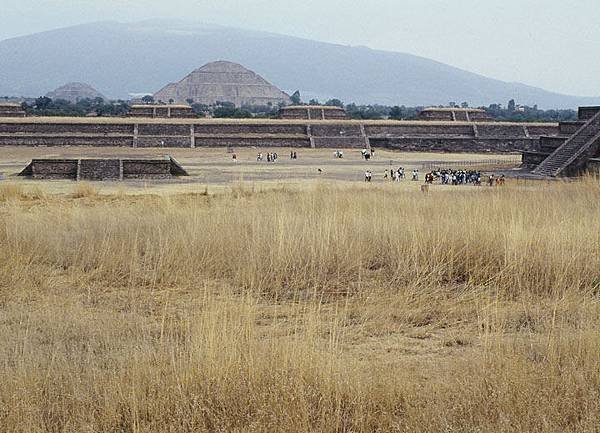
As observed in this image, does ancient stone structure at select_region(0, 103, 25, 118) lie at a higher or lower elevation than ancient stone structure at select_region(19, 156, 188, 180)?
higher

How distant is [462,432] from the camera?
277cm

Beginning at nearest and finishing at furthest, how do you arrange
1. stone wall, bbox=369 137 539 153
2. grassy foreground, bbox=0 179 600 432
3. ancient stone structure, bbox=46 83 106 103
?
grassy foreground, bbox=0 179 600 432, stone wall, bbox=369 137 539 153, ancient stone structure, bbox=46 83 106 103

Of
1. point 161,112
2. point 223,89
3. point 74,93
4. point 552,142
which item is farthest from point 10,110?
point 74,93

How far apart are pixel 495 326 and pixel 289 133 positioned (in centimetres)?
3986

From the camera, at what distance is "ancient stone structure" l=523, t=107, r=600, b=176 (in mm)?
23297

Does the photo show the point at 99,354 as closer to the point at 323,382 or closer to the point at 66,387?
the point at 66,387

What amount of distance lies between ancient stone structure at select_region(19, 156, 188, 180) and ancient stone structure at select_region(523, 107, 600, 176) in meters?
12.6

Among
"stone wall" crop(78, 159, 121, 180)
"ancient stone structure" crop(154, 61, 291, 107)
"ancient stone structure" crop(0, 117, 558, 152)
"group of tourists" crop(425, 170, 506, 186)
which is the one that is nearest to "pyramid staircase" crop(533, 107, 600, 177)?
"group of tourists" crop(425, 170, 506, 186)

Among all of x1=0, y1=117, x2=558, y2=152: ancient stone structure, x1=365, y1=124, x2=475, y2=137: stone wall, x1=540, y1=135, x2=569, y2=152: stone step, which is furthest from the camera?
x1=365, y1=124, x2=475, y2=137: stone wall

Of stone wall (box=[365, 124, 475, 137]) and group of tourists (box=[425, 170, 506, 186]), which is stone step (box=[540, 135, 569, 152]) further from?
stone wall (box=[365, 124, 475, 137])

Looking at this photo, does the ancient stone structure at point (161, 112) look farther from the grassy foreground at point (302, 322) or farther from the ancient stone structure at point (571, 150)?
the grassy foreground at point (302, 322)

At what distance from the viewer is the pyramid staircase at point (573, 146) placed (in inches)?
919

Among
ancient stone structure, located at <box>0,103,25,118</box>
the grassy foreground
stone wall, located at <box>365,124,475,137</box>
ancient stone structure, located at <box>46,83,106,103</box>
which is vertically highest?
ancient stone structure, located at <box>46,83,106,103</box>

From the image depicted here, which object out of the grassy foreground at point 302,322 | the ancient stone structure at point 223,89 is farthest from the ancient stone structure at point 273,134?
the ancient stone structure at point 223,89
